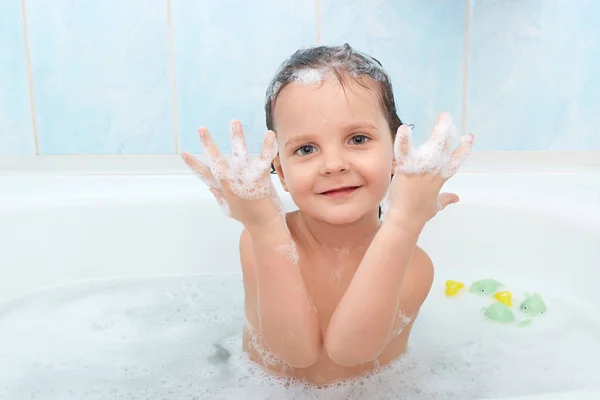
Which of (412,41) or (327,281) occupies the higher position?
(412,41)

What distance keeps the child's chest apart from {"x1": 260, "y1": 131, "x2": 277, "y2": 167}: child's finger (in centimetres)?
25

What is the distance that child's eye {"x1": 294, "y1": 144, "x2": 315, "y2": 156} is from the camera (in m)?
0.91

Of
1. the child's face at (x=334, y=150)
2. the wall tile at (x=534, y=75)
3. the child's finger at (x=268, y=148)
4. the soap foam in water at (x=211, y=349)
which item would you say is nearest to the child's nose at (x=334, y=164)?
the child's face at (x=334, y=150)

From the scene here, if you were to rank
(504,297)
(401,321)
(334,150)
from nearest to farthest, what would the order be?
(334,150)
(401,321)
(504,297)

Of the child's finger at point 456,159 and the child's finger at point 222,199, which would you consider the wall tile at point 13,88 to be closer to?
the child's finger at point 222,199

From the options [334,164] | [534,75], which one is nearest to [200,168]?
[334,164]

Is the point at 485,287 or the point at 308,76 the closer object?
the point at 308,76

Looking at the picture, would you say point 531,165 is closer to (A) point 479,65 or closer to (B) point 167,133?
(A) point 479,65

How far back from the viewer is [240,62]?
162 cm

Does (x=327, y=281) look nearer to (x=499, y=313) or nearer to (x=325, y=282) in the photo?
(x=325, y=282)

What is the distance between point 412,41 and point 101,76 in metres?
0.83

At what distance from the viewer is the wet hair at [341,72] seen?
0.93 meters

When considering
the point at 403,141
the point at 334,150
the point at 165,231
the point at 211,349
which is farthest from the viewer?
the point at 165,231

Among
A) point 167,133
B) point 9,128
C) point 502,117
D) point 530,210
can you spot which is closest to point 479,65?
point 502,117
